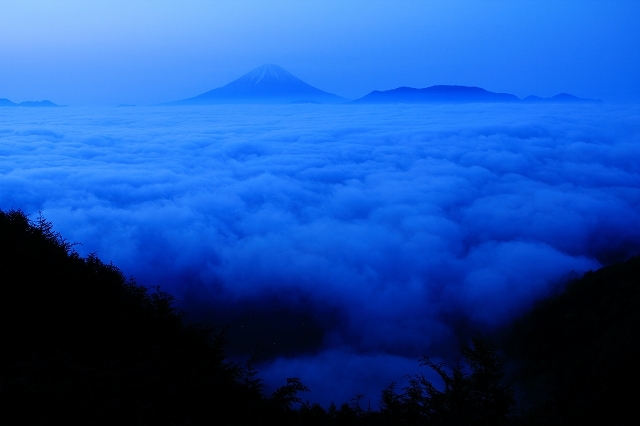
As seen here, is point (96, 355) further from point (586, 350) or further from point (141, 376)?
point (586, 350)

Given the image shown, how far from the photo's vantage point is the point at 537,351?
3753 cm

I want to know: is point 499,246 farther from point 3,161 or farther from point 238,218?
point 3,161

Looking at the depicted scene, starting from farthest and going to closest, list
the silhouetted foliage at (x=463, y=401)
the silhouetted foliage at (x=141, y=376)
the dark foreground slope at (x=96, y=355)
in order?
the silhouetted foliage at (x=463, y=401), the silhouetted foliage at (x=141, y=376), the dark foreground slope at (x=96, y=355)

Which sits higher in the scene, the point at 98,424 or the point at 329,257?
the point at 329,257

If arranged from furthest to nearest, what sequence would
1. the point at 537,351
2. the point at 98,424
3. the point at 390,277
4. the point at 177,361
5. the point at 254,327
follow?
the point at 390,277 → the point at 254,327 → the point at 537,351 → the point at 177,361 → the point at 98,424

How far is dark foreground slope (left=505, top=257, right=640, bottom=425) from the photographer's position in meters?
12.8

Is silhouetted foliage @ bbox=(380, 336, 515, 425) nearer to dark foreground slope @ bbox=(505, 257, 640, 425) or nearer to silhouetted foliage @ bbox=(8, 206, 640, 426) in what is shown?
silhouetted foliage @ bbox=(8, 206, 640, 426)

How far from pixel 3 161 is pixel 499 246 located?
2840 inches

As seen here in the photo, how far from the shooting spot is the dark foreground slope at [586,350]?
1277 cm

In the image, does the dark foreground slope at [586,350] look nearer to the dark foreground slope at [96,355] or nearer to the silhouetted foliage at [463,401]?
the silhouetted foliage at [463,401]

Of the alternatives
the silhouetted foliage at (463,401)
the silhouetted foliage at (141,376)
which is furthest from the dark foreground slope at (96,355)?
the silhouetted foliage at (463,401)

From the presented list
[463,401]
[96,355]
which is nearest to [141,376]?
[96,355]

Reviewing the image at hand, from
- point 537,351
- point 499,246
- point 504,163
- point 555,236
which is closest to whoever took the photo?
point 537,351

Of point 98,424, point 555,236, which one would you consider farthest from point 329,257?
point 98,424
